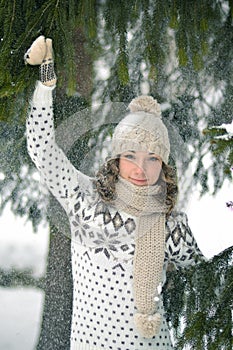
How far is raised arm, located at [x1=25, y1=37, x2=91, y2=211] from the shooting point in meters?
1.40

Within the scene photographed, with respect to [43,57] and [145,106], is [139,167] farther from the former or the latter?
[43,57]

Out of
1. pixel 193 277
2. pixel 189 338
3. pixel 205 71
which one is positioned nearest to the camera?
pixel 189 338

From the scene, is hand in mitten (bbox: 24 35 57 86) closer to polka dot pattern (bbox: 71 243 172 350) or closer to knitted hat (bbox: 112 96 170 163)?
knitted hat (bbox: 112 96 170 163)

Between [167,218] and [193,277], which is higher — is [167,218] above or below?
above

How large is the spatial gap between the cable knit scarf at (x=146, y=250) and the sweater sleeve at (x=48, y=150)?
0.29 feet

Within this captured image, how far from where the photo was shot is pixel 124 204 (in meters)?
1.53

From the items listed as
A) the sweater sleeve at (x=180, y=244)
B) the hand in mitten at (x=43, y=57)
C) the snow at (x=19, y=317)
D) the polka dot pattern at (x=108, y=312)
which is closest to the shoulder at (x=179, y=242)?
the sweater sleeve at (x=180, y=244)

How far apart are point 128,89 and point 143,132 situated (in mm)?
457

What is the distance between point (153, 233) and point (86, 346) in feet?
0.76

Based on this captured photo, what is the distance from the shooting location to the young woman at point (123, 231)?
4.95ft

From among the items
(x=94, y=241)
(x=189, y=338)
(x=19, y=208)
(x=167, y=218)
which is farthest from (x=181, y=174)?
(x=19, y=208)

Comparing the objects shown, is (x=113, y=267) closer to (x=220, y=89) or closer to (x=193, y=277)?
(x=193, y=277)

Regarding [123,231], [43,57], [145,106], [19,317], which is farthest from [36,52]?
[19,317]

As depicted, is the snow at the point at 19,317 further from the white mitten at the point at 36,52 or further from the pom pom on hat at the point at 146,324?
the white mitten at the point at 36,52
